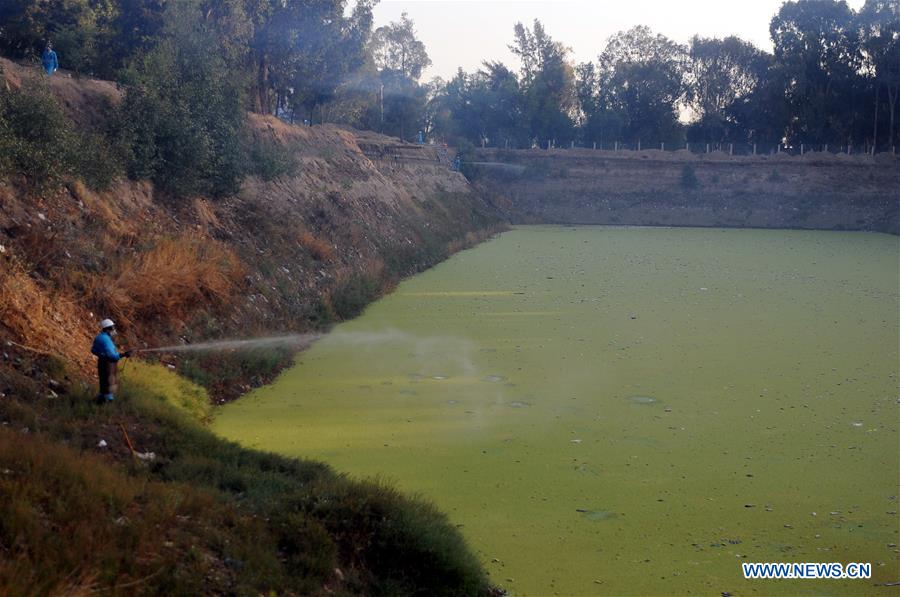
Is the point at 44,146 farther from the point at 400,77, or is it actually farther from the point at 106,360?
the point at 400,77

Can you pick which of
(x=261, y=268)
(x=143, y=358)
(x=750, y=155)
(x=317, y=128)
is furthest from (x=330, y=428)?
(x=750, y=155)

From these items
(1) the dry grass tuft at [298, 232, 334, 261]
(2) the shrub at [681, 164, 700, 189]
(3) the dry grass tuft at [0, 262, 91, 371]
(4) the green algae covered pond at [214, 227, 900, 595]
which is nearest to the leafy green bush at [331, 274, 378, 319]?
(4) the green algae covered pond at [214, 227, 900, 595]

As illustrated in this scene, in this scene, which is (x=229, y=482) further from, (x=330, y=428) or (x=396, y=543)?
(x=330, y=428)

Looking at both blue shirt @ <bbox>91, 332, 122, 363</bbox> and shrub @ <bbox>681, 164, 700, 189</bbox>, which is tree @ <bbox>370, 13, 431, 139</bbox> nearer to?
shrub @ <bbox>681, 164, 700, 189</bbox>

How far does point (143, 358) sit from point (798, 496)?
240 inches

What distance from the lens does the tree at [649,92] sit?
5231 cm

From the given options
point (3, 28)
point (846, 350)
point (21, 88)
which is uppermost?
point (3, 28)

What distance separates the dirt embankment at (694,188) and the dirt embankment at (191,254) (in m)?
19.5

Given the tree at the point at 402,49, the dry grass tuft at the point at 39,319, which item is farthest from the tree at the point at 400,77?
the dry grass tuft at the point at 39,319

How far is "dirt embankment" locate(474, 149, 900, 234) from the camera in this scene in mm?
37844

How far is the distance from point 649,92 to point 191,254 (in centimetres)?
4582

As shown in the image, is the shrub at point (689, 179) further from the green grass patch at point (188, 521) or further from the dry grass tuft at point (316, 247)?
the green grass patch at point (188, 521)

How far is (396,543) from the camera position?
5.24m

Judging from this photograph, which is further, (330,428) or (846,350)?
(846,350)
